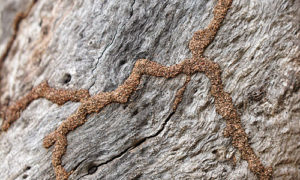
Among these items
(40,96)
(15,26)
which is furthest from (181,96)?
(15,26)

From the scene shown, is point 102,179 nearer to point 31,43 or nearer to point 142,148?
point 142,148

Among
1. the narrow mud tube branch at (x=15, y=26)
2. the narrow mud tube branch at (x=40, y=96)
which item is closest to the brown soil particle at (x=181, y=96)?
the narrow mud tube branch at (x=40, y=96)

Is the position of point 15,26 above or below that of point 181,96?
above

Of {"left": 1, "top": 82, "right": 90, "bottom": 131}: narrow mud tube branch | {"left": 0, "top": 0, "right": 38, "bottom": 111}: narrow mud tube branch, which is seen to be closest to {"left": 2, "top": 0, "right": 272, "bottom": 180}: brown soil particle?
{"left": 1, "top": 82, "right": 90, "bottom": 131}: narrow mud tube branch

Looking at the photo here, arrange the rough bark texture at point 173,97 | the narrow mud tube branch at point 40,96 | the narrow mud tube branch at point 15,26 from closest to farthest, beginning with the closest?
the rough bark texture at point 173,97, the narrow mud tube branch at point 40,96, the narrow mud tube branch at point 15,26

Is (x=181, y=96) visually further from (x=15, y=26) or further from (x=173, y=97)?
(x=15, y=26)

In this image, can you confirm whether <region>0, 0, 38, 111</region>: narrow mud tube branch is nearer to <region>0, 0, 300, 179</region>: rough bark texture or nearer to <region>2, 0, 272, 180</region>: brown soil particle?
<region>0, 0, 300, 179</region>: rough bark texture

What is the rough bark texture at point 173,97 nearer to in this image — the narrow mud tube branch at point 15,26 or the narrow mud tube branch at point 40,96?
the narrow mud tube branch at point 40,96
